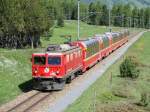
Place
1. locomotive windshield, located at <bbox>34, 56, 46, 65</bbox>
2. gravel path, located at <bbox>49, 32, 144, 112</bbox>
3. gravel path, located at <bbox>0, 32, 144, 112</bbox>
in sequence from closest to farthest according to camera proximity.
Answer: gravel path, located at <bbox>0, 32, 144, 112</bbox> < gravel path, located at <bbox>49, 32, 144, 112</bbox> < locomotive windshield, located at <bbox>34, 56, 46, 65</bbox>

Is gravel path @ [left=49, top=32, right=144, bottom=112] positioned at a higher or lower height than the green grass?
lower

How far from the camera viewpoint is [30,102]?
29453 mm

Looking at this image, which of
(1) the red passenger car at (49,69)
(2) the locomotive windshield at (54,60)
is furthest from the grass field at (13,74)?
(2) the locomotive windshield at (54,60)

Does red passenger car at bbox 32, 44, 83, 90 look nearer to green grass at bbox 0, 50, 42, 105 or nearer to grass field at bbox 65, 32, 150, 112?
green grass at bbox 0, 50, 42, 105

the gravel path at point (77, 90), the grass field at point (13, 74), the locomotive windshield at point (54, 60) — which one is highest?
the locomotive windshield at point (54, 60)

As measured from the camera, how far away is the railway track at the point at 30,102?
1067 inches

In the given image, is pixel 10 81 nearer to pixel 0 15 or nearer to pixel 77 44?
pixel 77 44

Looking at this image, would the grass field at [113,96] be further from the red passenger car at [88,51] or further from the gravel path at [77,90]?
the red passenger car at [88,51]

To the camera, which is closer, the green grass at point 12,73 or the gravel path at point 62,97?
the gravel path at point 62,97

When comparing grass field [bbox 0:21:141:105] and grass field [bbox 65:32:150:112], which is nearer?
grass field [bbox 65:32:150:112]

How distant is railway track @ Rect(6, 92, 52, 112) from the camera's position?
27109mm

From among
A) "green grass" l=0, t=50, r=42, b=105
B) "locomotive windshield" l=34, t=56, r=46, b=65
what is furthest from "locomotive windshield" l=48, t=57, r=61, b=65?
"green grass" l=0, t=50, r=42, b=105

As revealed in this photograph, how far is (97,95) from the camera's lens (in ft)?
103

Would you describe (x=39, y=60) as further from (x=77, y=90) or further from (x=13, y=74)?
(x=13, y=74)
